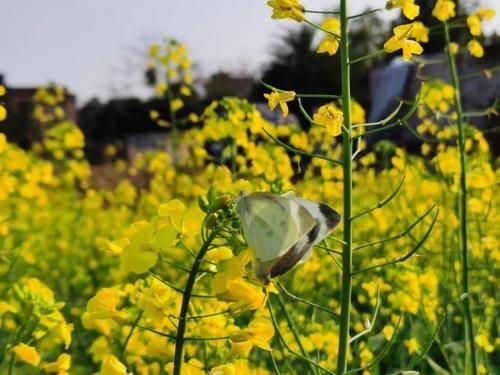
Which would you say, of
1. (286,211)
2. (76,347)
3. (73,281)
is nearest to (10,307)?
(286,211)

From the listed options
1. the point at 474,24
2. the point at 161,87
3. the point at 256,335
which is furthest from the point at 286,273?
the point at 161,87

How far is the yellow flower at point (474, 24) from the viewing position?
8.79 feet

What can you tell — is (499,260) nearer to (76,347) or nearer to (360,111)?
(360,111)

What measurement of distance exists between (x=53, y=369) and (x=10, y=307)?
0.38 meters

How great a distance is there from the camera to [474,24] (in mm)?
2703

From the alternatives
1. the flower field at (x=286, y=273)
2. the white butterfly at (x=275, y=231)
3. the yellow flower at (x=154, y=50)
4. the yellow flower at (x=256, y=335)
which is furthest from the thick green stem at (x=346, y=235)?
the yellow flower at (x=154, y=50)

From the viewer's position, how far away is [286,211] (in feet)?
3.18

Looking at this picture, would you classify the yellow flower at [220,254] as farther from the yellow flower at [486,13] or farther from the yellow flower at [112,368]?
the yellow flower at [486,13]

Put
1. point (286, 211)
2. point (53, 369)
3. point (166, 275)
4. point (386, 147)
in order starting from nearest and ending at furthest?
point (286, 211) < point (53, 369) < point (386, 147) < point (166, 275)

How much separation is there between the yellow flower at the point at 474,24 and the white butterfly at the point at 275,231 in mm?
1826

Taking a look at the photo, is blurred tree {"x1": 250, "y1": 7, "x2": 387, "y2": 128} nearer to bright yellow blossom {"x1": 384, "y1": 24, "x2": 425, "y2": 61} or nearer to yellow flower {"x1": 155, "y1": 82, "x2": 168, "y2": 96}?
yellow flower {"x1": 155, "y1": 82, "x2": 168, "y2": 96}

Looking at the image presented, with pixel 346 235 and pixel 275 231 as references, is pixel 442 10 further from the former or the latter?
pixel 275 231

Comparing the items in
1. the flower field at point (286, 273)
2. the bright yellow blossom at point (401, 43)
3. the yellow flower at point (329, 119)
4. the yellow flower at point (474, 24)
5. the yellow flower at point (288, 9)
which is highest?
the yellow flower at point (474, 24)

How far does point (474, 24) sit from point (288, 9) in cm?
156
